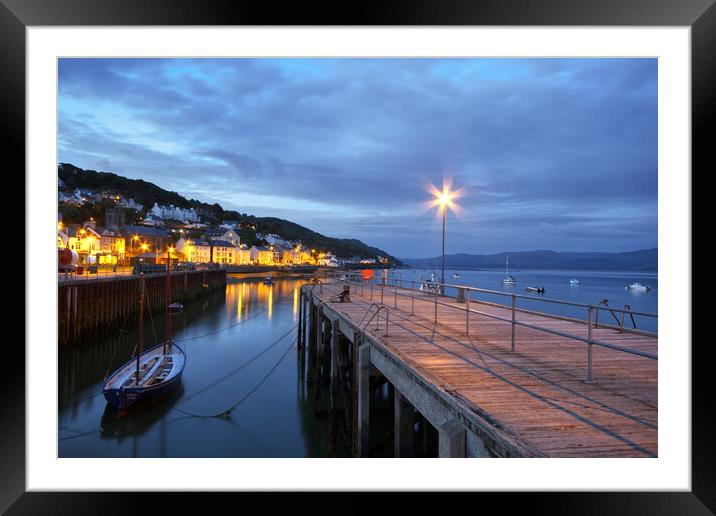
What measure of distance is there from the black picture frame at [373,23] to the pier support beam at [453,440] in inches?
27.7

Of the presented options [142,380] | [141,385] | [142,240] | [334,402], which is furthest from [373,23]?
[142,240]

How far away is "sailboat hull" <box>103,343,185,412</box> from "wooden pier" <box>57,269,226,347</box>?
5.27 metres

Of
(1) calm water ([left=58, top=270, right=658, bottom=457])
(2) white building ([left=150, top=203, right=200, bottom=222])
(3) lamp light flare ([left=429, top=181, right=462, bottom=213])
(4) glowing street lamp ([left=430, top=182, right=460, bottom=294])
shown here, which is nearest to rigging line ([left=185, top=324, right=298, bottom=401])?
(1) calm water ([left=58, top=270, right=658, bottom=457])

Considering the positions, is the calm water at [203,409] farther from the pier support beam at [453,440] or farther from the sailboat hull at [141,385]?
the pier support beam at [453,440]

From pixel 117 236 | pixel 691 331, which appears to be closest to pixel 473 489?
pixel 691 331

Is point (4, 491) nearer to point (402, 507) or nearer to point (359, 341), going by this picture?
point (402, 507)

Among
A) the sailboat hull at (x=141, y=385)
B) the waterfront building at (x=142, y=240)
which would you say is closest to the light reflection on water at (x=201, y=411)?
the sailboat hull at (x=141, y=385)

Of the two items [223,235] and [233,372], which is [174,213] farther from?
[233,372]

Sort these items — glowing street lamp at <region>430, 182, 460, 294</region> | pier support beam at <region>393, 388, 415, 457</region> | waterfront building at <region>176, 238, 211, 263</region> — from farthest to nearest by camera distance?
waterfront building at <region>176, 238, 211, 263</region>
glowing street lamp at <region>430, 182, 460, 294</region>
pier support beam at <region>393, 388, 415, 457</region>

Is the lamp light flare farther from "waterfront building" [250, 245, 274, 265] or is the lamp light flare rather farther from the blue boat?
"waterfront building" [250, 245, 274, 265]

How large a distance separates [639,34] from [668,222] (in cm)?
181

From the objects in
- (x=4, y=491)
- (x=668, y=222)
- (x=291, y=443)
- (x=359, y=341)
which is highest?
(x=668, y=222)

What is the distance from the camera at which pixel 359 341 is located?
7258 millimetres

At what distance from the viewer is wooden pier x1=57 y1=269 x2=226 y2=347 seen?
1770cm
